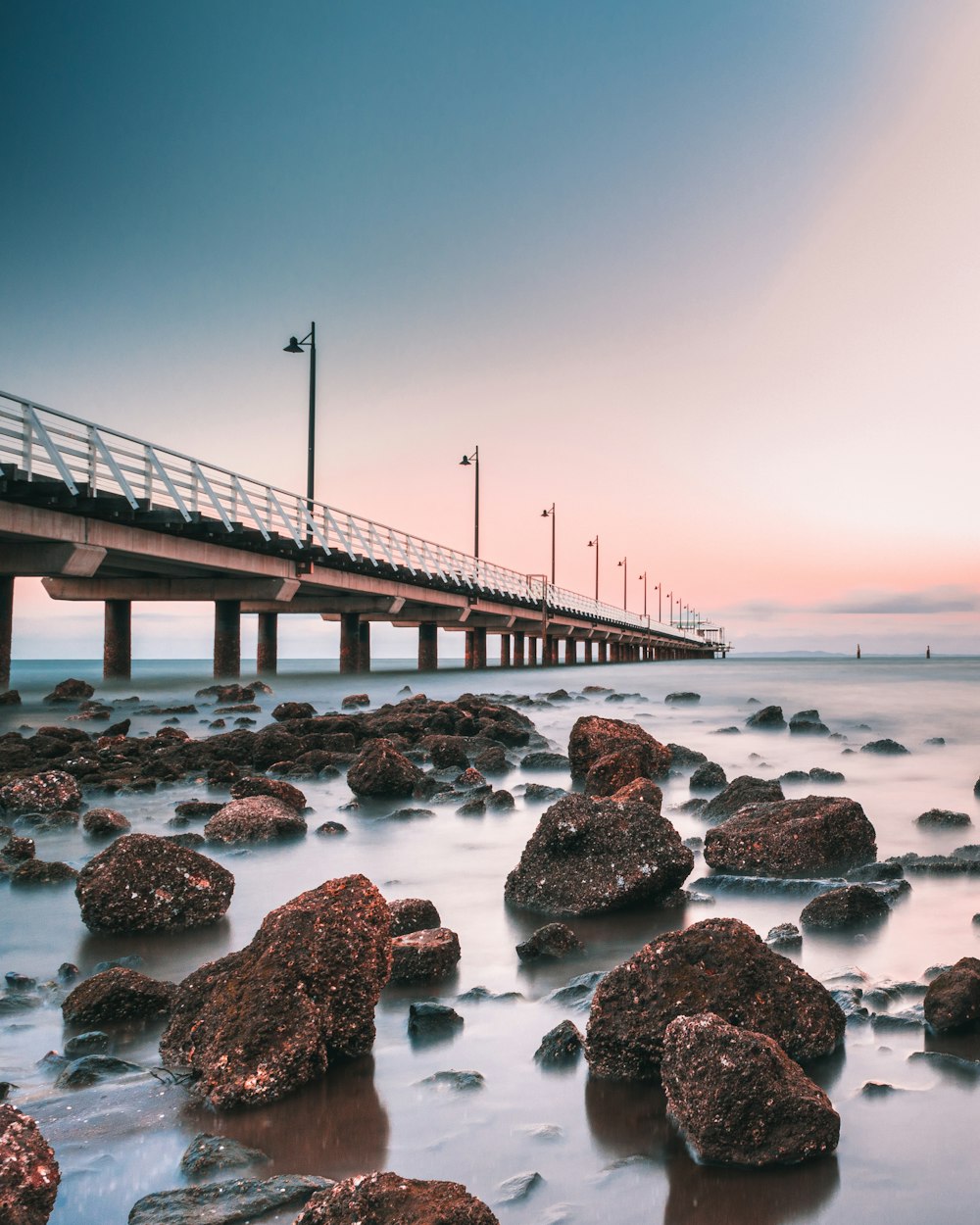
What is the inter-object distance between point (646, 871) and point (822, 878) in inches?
53.3

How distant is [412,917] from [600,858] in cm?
107

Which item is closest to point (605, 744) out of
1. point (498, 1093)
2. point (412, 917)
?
point (412, 917)

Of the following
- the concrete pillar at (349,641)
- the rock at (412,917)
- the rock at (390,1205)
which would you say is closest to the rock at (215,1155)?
the rock at (390,1205)

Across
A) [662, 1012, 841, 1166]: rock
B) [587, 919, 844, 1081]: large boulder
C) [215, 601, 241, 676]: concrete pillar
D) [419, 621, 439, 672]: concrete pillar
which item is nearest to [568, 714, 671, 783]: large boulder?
[587, 919, 844, 1081]: large boulder

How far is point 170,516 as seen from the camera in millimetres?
20531

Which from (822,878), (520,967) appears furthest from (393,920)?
(822,878)

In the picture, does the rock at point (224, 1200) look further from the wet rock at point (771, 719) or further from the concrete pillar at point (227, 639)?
the concrete pillar at point (227, 639)

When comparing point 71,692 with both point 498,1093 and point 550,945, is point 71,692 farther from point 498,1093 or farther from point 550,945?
point 498,1093

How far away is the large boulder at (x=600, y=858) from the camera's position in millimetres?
5078

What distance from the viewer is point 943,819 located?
26.0 feet

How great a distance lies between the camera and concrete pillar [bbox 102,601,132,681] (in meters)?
31.3

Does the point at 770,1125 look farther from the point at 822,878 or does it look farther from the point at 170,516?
the point at 170,516

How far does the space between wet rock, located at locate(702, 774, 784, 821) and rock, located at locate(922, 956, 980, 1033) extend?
12.3ft

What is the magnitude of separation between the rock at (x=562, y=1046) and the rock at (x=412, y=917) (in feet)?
4.19
